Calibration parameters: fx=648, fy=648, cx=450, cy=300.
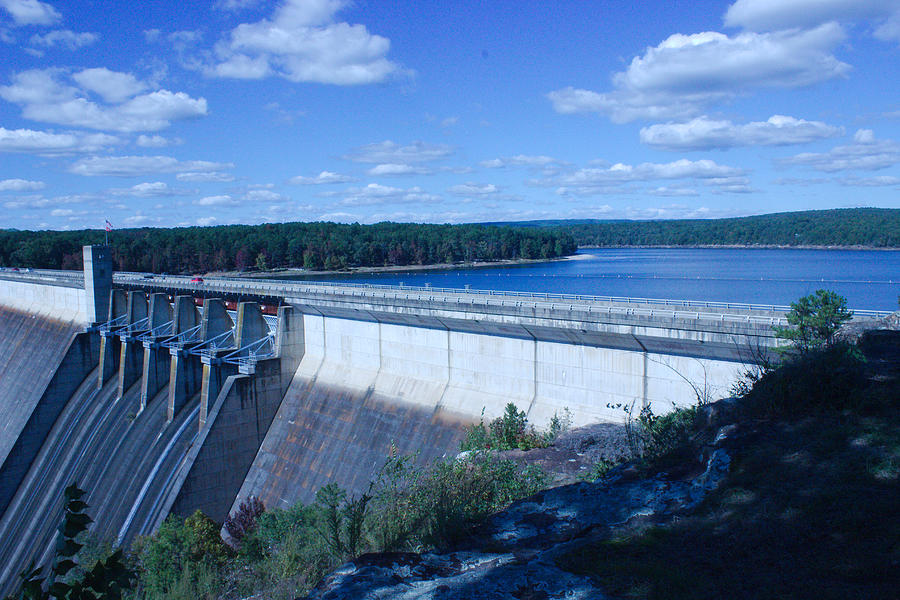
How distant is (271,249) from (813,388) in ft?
295

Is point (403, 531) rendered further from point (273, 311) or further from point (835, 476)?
point (273, 311)

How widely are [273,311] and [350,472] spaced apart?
35.1 feet

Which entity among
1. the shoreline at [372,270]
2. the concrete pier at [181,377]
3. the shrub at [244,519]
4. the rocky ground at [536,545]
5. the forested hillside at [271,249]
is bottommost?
the shrub at [244,519]

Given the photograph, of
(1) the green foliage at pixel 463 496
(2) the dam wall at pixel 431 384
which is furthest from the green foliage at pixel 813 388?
(2) the dam wall at pixel 431 384

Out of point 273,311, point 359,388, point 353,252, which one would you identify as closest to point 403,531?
point 359,388

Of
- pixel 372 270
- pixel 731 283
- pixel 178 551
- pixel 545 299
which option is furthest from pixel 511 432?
pixel 372 270

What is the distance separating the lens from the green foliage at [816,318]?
1188 cm

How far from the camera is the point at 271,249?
91312 millimetres

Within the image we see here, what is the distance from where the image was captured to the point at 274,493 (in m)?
21.5

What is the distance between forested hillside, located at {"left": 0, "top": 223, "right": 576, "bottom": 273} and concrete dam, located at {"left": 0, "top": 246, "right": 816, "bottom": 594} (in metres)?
55.6

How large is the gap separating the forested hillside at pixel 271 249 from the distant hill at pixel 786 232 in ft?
223

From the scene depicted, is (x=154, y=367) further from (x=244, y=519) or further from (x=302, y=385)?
(x=244, y=519)

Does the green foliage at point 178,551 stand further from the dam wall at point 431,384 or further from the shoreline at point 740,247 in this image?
the shoreline at point 740,247

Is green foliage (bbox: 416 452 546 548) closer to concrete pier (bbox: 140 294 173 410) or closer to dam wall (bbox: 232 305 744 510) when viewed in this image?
dam wall (bbox: 232 305 744 510)
